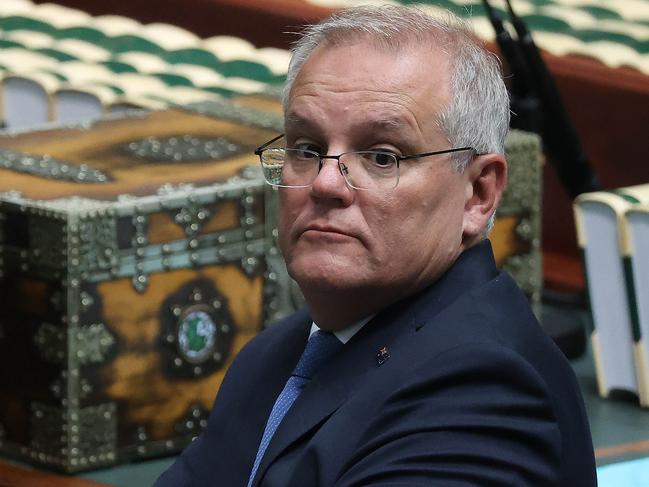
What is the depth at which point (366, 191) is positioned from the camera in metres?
1.96

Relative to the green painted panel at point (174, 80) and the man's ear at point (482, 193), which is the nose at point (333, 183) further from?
the green painted panel at point (174, 80)

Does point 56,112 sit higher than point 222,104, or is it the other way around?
point 222,104

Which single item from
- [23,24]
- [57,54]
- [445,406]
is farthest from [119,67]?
[445,406]

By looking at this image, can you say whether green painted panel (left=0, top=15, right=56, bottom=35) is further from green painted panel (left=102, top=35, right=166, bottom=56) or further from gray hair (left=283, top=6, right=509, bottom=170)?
gray hair (left=283, top=6, right=509, bottom=170)

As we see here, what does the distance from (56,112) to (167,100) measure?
43cm

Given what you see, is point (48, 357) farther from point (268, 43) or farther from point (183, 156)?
point (268, 43)

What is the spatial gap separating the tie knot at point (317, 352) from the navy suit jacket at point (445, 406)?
0.09 feet

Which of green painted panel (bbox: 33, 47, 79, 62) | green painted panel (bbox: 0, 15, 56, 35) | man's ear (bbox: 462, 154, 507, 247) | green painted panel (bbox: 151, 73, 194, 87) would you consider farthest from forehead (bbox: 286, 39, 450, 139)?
green painted panel (bbox: 0, 15, 56, 35)

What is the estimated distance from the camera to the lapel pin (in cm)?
200

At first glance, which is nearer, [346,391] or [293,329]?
[346,391]

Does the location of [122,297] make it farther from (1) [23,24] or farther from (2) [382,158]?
(1) [23,24]

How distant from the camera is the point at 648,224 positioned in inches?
161

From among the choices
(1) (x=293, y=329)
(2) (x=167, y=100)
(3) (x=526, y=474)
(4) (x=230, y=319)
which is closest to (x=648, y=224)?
(4) (x=230, y=319)

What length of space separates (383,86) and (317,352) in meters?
0.33
